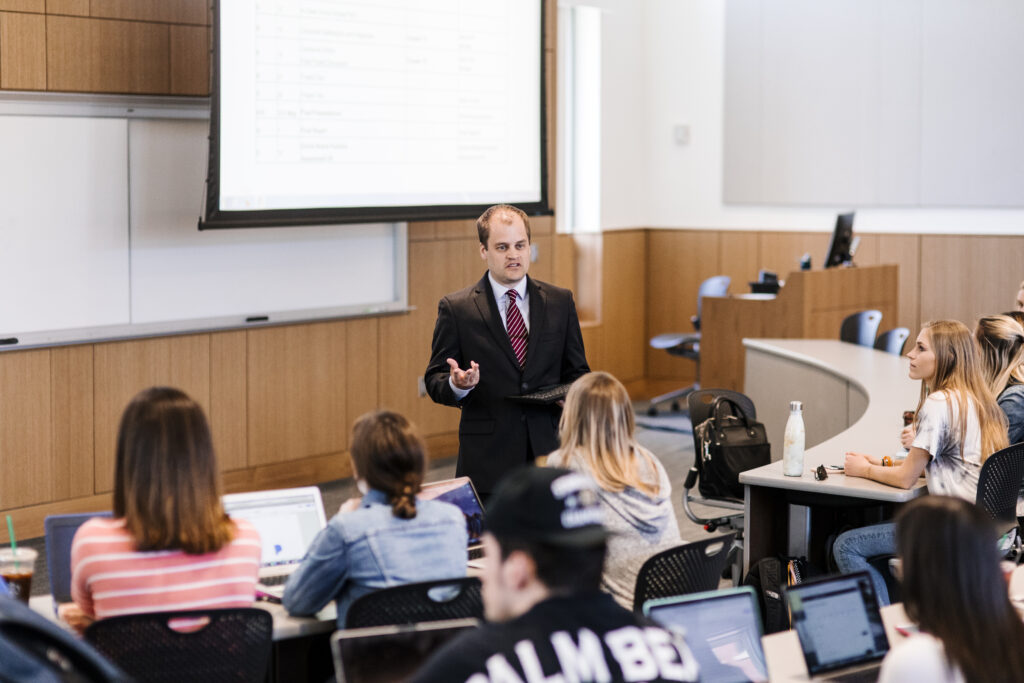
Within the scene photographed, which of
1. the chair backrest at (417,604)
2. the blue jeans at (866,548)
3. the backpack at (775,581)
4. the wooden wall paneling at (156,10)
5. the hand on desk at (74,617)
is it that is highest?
the wooden wall paneling at (156,10)

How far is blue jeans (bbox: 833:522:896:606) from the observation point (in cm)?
412

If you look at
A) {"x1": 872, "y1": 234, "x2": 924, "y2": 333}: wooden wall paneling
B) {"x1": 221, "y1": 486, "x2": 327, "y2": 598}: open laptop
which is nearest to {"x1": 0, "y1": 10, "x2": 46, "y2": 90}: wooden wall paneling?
{"x1": 221, "y1": 486, "x2": 327, "y2": 598}: open laptop

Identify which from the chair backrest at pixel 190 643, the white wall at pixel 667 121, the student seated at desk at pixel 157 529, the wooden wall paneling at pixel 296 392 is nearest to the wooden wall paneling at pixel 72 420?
the wooden wall paneling at pixel 296 392

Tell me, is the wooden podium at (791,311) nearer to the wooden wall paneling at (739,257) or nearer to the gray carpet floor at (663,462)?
the gray carpet floor at (663,462)

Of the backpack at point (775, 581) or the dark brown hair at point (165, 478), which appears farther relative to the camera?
the backpack at point (775, 581)

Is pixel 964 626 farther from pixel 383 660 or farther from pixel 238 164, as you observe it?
pixel 238 164

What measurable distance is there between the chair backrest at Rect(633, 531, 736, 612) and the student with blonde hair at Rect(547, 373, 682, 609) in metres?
0.11

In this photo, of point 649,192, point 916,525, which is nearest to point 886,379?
point 916,525

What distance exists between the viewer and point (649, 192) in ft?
36.6

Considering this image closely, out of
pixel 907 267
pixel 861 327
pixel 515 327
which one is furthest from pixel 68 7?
pixel 907 267

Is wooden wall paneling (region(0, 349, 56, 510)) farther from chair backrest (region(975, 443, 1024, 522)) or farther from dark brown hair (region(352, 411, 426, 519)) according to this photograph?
chair backrest (region(975, 443, 1024, 522))

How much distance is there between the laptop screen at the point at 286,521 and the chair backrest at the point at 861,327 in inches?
208

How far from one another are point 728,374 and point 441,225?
2.60 meters

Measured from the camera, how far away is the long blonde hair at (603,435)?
10.1ft
